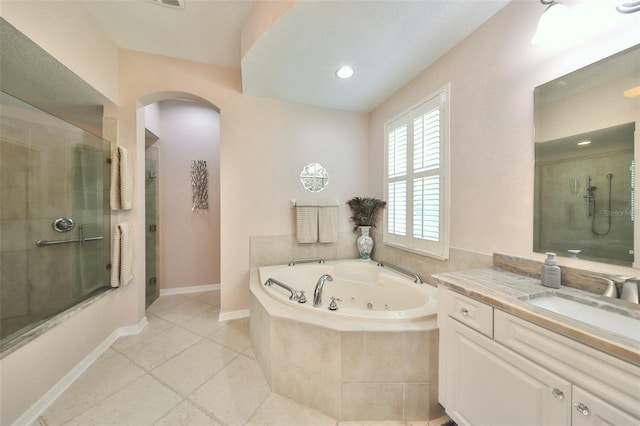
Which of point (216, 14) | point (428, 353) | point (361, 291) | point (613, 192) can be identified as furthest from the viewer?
point (361, 291)

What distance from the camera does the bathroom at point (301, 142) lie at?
1.29m

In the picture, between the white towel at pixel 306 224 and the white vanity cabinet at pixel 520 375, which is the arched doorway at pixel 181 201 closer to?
the white towel at pixel 306 224

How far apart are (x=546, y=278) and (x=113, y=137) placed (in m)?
3.44

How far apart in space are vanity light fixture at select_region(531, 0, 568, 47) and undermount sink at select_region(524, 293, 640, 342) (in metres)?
1.28

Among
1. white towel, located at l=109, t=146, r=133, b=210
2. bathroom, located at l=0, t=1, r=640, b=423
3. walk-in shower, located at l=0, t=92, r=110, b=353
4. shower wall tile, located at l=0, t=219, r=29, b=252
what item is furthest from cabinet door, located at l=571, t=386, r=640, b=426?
shower wall tile, located at l=0, t=219, r=29, b=252

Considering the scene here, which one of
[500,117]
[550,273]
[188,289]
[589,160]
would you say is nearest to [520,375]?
[550,273]

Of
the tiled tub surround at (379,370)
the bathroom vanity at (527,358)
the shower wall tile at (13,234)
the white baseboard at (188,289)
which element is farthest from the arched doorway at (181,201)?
the bathroom vanity at (527,358)

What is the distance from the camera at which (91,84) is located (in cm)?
181

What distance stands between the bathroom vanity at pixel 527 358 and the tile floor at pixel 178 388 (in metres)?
0.45

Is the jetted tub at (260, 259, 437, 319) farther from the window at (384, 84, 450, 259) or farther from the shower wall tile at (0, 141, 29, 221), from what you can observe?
the shower wall tile at (0, 141, 29, 221)

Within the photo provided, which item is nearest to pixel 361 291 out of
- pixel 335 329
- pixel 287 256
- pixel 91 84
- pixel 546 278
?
pixel 287 256

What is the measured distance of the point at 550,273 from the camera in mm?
1088

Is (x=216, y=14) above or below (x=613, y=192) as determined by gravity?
above

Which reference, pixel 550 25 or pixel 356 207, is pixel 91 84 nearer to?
pixel 356 207
